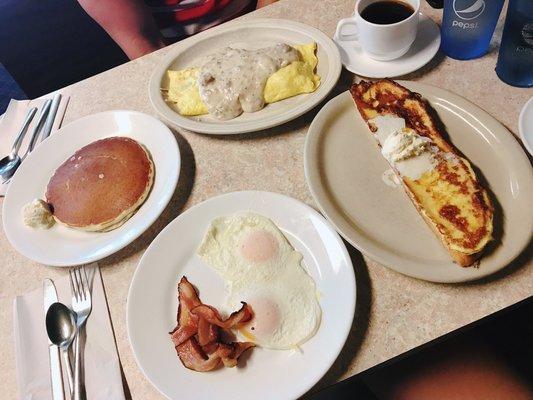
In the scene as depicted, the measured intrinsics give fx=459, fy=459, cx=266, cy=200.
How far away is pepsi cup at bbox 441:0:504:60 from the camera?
118cm

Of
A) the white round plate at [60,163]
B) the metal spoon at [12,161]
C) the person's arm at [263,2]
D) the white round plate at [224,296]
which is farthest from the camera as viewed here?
the person's arm at [263,2]

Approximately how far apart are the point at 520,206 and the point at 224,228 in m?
0.65

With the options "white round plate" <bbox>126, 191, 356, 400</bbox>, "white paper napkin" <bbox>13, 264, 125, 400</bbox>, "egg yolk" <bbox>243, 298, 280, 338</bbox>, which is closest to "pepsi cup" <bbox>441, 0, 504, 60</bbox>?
"white round plate" <bbox>126, 191, 356, 400</bbox>

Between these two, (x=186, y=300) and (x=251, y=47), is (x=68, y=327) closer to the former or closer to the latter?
(x=186, y=300)

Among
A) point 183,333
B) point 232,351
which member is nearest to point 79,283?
point 183,333

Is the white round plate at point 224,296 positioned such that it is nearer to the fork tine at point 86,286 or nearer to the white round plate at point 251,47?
the fork tine at point 86,286

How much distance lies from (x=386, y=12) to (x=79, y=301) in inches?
43.0

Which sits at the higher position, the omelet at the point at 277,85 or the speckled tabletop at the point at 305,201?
the omelet at the point at 277,85

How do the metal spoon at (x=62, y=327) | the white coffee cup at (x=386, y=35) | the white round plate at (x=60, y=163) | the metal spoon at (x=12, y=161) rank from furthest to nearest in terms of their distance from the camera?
the metal spoon at (x=12, y=161)
the white coffee cup at (x=386, y=35)
the white round plate at (x=60, y=163)
the metal spoon at (x=62, y=327)

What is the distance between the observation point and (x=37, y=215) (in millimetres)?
1158

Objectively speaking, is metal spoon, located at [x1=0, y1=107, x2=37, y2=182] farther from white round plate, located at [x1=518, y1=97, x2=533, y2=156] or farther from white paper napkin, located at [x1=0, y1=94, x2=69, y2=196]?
white round plate, located at [x1=518, y1=97, x2=533, y2=156]

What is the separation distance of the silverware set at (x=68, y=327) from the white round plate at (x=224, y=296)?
14cm

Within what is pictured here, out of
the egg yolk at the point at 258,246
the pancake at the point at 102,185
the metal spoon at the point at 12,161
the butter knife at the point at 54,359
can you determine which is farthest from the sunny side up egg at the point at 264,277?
the metal spoon at the point at 12,161

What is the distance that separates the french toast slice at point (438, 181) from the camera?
36.7 inches
